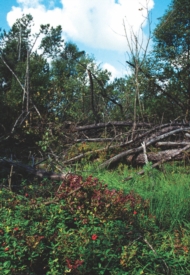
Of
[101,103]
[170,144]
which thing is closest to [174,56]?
[101,103]

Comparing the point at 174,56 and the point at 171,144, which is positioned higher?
the point at 174,56

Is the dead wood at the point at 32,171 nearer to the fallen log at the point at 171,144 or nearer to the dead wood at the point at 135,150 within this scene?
the dead wood at the point at 135,150

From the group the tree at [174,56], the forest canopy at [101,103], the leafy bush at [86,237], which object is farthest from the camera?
the tree at [174,56]

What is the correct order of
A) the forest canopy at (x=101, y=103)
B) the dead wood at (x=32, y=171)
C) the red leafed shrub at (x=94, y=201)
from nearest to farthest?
the red leafed shrub at (x=94, y=201), the dead wood at (x=32, y=171), the forest canopy at (x=101, y=103)

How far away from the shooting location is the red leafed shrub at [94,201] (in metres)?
4.22

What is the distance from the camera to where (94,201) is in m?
4.29

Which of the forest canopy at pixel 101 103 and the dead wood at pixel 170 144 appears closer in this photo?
the dead wood at pixel 170 144

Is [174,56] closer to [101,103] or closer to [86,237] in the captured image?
[101,103]

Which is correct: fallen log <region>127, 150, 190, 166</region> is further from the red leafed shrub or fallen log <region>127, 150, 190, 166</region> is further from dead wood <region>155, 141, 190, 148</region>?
the red leafed shrub

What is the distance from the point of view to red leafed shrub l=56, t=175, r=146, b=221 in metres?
4.22

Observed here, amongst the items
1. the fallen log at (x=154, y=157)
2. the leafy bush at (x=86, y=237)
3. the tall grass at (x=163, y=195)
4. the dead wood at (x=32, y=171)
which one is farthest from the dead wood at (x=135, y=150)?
the leafy bush at (x=86, y=237)

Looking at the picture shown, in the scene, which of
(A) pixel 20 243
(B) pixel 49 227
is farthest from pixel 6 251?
(B) pixel 49 227

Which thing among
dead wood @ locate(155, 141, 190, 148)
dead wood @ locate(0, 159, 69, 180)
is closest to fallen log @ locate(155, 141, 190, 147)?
dead wood @ locate(155, 141, 190, 148)

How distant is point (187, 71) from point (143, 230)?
1096 cm
